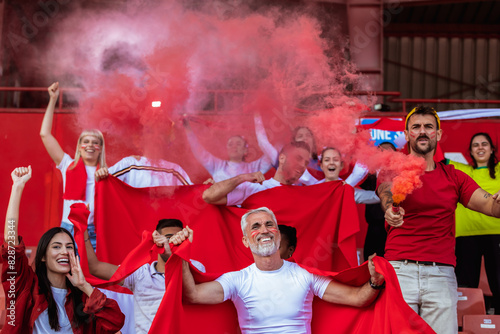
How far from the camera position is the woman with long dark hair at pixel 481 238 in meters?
4.93

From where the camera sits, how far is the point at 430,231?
3629 millimetres

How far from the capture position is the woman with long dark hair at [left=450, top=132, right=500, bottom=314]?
4.93 metres

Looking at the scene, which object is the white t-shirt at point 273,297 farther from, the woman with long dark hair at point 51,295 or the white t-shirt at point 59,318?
the white t-shirt at point 59,318

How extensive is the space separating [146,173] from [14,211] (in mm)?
1474

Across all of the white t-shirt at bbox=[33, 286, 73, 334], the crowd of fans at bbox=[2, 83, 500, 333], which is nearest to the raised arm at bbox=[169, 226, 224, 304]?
the crowd of fans at bbox=[2, 83, 500, 333]

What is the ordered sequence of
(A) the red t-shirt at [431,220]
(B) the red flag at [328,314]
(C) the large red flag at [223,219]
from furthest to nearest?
(C) the large red flag at [223,219], (A) the red t-shirt at [431,220], (B) the red flag at [328,314]

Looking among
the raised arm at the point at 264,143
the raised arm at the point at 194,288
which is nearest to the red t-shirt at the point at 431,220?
the raised arm at the point at 194,288

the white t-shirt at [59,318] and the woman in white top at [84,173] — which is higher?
the woman in white top at [84,173]

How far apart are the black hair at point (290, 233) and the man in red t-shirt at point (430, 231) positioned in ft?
2.54

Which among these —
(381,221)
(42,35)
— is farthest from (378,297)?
(42,35)

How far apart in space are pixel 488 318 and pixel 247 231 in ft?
7.38

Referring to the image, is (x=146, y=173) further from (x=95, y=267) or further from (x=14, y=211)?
(x=14, y=211)

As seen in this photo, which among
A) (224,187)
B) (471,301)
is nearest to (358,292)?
(224,187)

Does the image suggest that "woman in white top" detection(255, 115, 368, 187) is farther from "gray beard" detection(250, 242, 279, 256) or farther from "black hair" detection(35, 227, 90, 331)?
"black hair" detection(35, 227, 90, 331)
